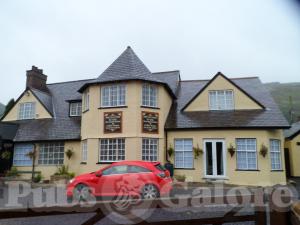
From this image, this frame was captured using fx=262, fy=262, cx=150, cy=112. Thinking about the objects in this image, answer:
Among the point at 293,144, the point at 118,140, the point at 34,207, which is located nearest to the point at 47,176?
the point at 118,140

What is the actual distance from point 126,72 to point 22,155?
1108cm

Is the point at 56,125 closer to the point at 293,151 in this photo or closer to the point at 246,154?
the point at 246,154

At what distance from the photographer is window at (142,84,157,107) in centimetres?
1811

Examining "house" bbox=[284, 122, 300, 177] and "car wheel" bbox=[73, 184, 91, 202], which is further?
"house" bbox=[284, 122, 300, 177]

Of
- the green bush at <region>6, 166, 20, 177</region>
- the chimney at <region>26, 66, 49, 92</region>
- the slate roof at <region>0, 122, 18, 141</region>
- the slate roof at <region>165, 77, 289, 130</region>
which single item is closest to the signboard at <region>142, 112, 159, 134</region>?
the slate roof at <region>165, 77, 289, 130</region>

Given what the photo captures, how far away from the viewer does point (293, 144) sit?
23406 mm

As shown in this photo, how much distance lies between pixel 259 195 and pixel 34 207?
2.17 m

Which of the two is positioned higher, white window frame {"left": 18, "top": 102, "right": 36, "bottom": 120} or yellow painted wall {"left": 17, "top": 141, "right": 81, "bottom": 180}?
white window frame {"left": 18, "top": 102, "right": 36, "bottom": 120}

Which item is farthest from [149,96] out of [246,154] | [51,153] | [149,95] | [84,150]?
[51,153]

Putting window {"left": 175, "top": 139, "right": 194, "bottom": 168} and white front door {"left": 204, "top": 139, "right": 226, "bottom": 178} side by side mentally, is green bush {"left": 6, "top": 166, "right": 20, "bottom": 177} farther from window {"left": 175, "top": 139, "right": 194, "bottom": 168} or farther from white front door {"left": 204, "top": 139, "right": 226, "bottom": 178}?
white front door {"left": 204, "top": 139, "right": 226, "bottom": 178}

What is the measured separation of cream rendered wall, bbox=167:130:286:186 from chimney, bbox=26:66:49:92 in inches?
581

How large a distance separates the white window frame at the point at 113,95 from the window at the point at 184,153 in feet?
16.1

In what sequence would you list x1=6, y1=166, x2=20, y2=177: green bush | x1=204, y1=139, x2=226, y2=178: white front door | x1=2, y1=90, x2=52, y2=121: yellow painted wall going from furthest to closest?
1. x1=2, y1=90, x2=52, y2=121: yellow painted wall
2. x1=6, y1=166, x2=20, y2=177: green bush
3. x1=204, y1=139, x2=226, y2=178: white front door

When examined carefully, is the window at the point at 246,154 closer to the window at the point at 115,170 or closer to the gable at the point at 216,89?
the gable at the point at 216,89
